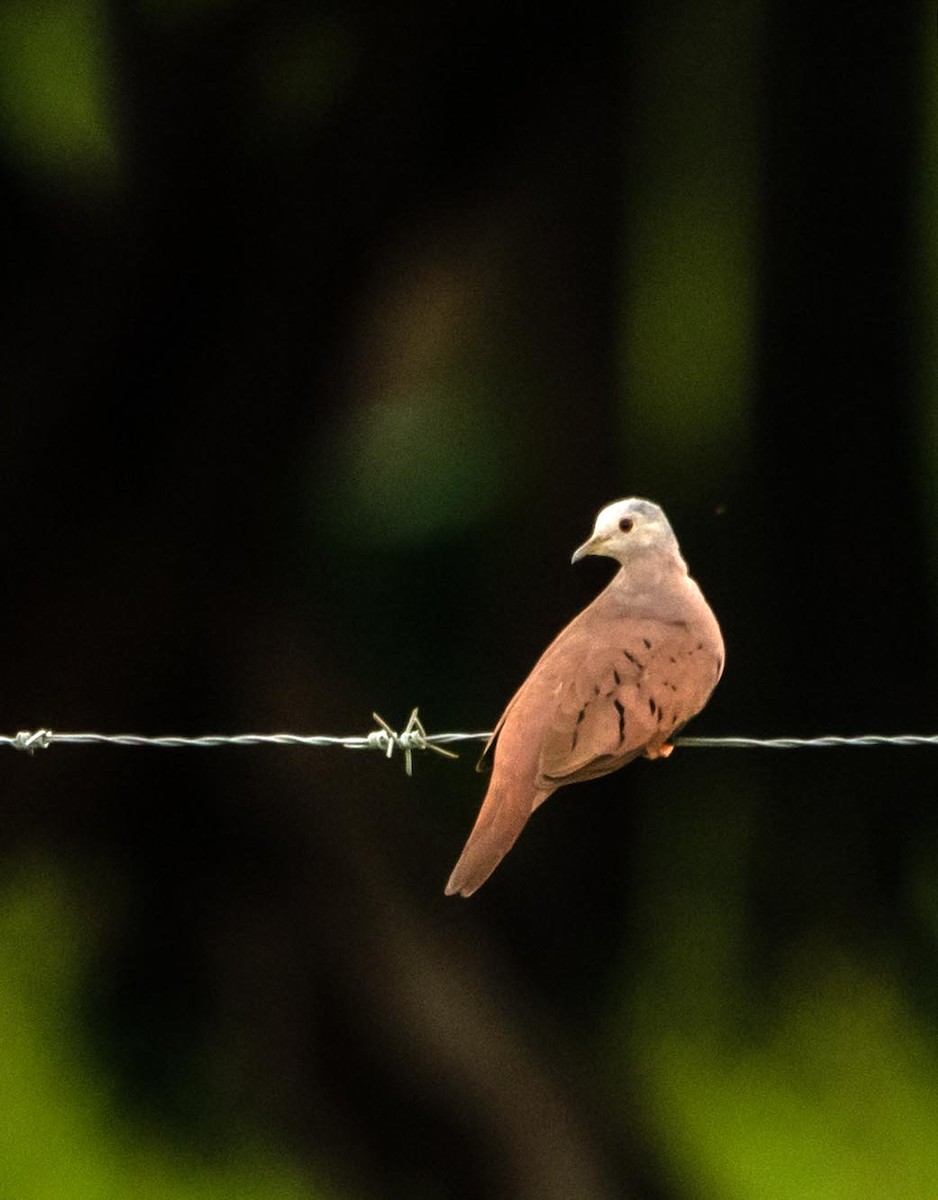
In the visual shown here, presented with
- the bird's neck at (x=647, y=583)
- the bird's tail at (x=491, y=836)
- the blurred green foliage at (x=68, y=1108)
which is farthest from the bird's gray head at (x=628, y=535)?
the blurred green foliage at (x=68, y=1108)

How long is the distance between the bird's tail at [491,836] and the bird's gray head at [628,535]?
678 millimetres

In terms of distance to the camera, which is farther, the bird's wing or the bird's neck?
the bird's neck

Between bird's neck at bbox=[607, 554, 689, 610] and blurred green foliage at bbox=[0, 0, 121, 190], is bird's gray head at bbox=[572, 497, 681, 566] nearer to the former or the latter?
bird's neck at bbox=[607, 554, 689, 610]

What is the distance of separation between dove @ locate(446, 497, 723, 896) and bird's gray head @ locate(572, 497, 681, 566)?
5.7 inches

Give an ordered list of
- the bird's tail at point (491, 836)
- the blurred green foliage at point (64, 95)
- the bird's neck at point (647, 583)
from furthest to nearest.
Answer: the blurred green foliage at point (64, 95), the bird's neck at point (647, 583), the bird's tail at point (491, 836)

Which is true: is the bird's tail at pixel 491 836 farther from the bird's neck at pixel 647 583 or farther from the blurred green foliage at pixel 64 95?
the blurred green foliage at pixel 64 95

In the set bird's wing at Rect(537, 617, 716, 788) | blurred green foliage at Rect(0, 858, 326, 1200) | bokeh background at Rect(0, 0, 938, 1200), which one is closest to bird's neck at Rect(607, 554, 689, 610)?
Result: bird's wing at Rect(537, 617, 716, 788)

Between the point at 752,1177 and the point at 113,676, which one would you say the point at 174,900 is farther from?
the point at 752,1177

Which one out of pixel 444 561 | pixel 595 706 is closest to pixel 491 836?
pixel 595 706

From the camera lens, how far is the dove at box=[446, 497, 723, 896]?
356 centimetres

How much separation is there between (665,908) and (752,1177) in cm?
85

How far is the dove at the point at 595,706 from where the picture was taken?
11.7ft

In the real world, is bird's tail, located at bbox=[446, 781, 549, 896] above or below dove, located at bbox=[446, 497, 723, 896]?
below

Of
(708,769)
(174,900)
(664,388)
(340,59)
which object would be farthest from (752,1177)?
(340,59)
